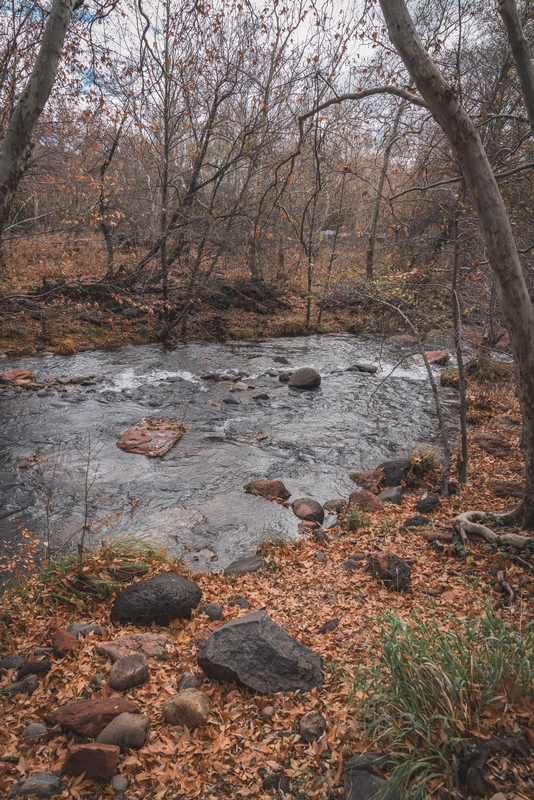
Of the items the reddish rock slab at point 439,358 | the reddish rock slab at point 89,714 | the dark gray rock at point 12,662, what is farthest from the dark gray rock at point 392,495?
the reddish rock slab at point 439,358

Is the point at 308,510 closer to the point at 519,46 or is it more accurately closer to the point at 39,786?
the point at 39,786

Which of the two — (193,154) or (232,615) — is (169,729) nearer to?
(232,615)

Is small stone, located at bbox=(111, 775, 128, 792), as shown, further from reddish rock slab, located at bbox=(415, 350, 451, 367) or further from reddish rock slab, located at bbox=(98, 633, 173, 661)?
reddish rock slab, located at bbox=(415, 350, 451, 367)

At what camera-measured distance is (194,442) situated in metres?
9.53

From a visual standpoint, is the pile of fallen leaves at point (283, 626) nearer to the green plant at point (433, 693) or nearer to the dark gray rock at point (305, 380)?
the green plant at point (433, 693)

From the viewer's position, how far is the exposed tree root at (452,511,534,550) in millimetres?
5113

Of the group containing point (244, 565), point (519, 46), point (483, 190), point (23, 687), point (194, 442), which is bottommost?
point (244, 565)

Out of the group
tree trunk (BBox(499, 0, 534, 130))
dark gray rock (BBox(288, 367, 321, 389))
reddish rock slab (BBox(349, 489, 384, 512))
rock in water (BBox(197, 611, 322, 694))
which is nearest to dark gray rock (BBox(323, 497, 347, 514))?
reddish rock slab (BBox(349, 489, 384, 512))

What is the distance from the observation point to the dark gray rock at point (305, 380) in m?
12.9

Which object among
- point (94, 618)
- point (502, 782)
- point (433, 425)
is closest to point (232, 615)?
point (94, 618)

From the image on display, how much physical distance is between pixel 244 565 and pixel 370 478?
3.25m

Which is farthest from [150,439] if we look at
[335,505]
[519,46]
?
[519,46]

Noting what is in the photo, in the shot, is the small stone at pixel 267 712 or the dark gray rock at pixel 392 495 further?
the dark gray rock at pixel 392 495

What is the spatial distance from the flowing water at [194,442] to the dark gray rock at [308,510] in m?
0.16
